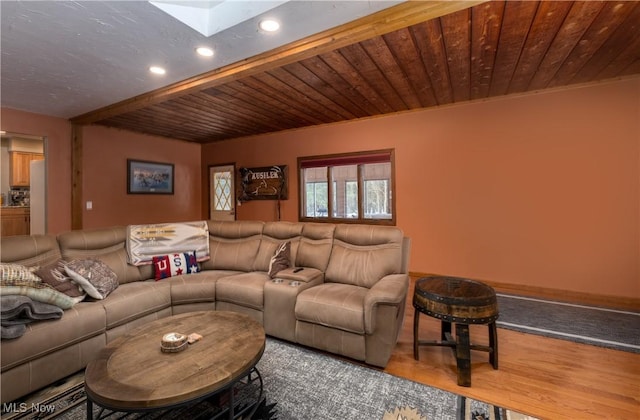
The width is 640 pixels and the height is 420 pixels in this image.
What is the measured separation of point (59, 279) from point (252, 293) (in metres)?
1.46

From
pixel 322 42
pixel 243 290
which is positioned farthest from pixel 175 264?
pixel 322 42

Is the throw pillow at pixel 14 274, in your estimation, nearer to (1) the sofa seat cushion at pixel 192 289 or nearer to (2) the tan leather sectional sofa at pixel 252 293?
(2) the tan leather sectional sofa at pixel 252 293

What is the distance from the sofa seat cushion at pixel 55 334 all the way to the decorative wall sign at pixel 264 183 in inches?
142

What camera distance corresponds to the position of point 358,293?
229cm

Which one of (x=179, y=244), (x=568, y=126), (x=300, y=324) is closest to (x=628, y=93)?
(x=568, y=126)

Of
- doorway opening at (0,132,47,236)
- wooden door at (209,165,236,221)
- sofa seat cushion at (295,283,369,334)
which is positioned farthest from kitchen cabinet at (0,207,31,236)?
sofa seat cushion at (295,283,369,334)

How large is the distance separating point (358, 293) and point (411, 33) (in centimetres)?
211

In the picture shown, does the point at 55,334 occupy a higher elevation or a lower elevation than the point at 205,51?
lower

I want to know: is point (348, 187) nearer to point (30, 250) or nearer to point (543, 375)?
point (543, 375)

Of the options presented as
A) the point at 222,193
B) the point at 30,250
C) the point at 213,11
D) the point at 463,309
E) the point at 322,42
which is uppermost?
the point at 213,11

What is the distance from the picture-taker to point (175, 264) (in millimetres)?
2984

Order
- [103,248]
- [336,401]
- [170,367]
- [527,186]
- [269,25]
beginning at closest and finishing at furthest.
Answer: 1. [170,367]
2. [336,401]
3. [269,25]
4. [103,248]
5. [527,186]

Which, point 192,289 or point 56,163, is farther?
point 56,163

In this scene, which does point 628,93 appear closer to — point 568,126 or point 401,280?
point 568,126
